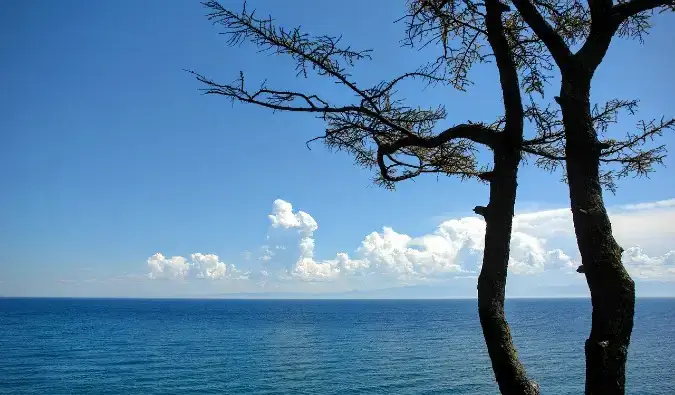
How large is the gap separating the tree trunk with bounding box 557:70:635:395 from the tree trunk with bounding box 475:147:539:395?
39 cm

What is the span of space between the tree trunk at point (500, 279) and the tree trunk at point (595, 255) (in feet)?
1.29

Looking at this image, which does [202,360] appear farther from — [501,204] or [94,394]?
[501,204]

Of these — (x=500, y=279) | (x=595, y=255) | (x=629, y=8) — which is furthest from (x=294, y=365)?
(x=629, y=8)

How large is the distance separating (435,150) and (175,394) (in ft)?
122

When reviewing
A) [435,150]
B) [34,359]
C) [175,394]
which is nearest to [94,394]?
[175,394]

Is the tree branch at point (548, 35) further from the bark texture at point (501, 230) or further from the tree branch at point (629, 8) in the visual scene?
the tree branch at point (629, 8)

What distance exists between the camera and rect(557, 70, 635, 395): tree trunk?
3125 mm

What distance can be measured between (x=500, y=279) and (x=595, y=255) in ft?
2.03

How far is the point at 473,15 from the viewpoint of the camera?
473 centimetres

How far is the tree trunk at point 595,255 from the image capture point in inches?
123

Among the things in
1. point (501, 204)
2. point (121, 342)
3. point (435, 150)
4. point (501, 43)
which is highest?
point (501, 43)

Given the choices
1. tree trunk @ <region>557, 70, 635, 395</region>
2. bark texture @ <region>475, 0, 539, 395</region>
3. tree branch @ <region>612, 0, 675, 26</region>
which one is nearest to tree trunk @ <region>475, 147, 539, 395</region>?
bark texture @ <region>475, 0, 539, 395</region>

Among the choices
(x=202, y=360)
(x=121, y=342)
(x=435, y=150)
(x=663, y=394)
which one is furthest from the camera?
(x=121, y=342)

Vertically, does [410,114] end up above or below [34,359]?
above
